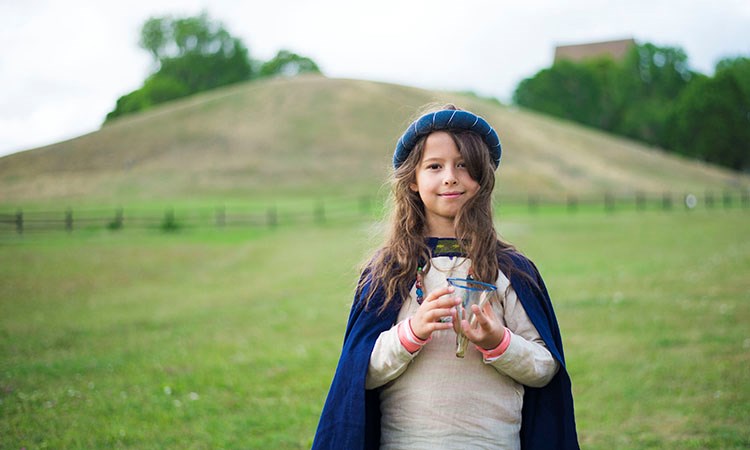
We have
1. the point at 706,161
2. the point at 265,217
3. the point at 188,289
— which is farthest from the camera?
the point at 706,161

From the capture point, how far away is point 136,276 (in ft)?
59.7

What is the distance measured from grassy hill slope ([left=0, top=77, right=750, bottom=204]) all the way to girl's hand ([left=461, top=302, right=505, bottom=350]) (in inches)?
1726

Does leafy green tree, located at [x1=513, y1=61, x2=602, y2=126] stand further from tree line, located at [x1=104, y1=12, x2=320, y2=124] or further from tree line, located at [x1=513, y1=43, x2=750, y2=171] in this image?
tree line, located at [x1=104, y1=12, x2=320, y2=124]

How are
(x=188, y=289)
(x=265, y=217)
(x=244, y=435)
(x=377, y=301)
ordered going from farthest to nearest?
1. (x=265, y=217)
2. (x=188, y=289)
3. (x=244, y=435)
4. (x=377, y=301)

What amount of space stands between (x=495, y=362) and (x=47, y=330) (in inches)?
425

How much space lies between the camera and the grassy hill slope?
52250mm

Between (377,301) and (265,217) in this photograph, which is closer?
(377,301)

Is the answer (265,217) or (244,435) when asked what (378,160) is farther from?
(244,435)

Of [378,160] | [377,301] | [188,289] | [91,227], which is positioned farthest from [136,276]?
[378,160]

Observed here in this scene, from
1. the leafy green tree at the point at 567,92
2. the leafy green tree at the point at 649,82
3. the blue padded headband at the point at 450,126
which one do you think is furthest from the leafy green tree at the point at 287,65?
the blue padded headband at the point at 450,126

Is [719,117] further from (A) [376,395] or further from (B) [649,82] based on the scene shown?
(A) [376,395]

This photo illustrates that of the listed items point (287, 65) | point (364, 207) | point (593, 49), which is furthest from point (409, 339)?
point (593, 49)

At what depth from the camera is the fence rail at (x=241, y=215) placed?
29.1 m

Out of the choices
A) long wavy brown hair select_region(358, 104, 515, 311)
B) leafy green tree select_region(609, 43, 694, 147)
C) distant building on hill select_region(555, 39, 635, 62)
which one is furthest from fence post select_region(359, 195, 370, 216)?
distant building on hill select_region(555, 39, 635, 62)
